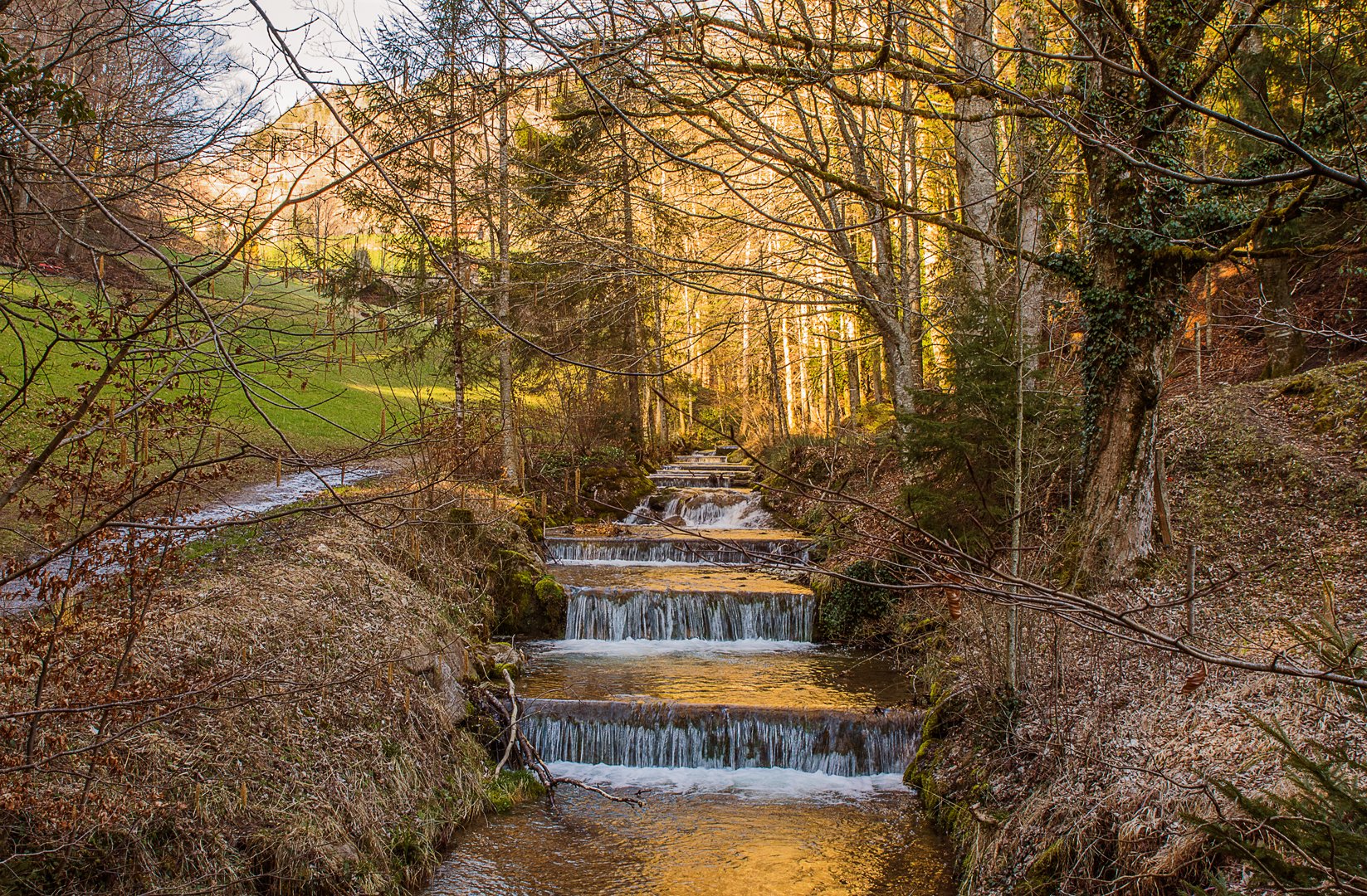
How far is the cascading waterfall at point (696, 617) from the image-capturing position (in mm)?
11945

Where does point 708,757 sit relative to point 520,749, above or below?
below

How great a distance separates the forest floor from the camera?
4723 millimetres

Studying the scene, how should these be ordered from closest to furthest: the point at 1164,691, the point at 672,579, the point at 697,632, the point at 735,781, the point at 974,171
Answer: the point at 1164,691 < the point at 735,781 < the point at 974,171 < the point at 697,632 < the point at 672,579

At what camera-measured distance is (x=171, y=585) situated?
6.69 meters

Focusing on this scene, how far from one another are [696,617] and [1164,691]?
22.5ft

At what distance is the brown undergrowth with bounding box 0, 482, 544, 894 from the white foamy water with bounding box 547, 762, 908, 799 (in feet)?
3.34

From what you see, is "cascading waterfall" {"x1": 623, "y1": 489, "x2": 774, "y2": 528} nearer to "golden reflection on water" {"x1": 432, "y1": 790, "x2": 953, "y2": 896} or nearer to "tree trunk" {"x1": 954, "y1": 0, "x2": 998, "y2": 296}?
"tree trunk" {"x1": 954, "y1": 0, "x2": 998, "y2": 296}

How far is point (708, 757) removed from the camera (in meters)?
8.27

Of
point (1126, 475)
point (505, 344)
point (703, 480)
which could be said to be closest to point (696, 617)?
point (1126, 475)

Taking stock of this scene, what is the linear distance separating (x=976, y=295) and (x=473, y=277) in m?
11.1

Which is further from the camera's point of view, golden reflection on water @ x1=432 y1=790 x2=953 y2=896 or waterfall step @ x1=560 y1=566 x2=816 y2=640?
waterfall step @ x1=560 y1=566 x2=816 y2=640

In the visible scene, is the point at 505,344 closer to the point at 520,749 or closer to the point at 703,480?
the point at 703,480

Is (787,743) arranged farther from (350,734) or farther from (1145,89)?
(1145,89)

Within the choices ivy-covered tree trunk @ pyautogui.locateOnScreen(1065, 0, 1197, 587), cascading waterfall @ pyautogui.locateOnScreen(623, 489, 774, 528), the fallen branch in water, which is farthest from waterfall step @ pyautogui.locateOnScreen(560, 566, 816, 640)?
cascading waterfall @ pyautogui.locateOnScreen(623, 489, 774, 528)
